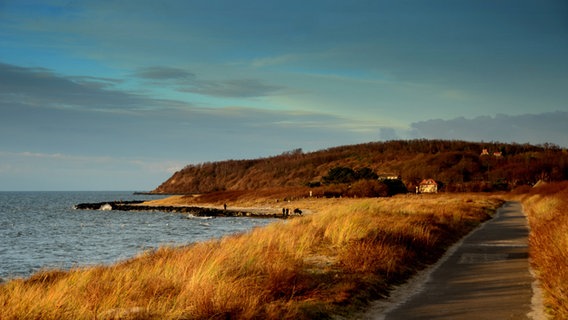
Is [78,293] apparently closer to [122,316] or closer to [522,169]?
[122,316]

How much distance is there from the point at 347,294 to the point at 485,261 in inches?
285

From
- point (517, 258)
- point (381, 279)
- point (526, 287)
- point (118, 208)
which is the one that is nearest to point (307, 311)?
point (381, 279)

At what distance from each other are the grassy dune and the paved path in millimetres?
815

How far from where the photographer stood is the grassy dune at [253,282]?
8406mm

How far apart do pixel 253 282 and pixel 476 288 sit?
4812 millimetres

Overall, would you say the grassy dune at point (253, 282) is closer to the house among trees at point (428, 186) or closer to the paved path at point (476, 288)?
the paved path at point (476, 288)

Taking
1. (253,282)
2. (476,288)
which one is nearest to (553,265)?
(476,288)

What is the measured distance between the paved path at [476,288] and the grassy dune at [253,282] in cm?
82

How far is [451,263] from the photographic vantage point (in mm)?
15914

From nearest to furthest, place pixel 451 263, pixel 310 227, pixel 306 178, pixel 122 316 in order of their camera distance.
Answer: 1. pixel 122 316
2. pixel 451 263
3. pixel 310 227
4. pixel 306 178

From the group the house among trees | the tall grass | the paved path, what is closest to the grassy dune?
the paved path

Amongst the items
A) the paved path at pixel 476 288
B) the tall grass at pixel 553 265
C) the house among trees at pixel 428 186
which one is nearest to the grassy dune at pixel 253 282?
the paved path at pixel 476 288

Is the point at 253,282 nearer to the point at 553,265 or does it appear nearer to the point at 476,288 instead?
the point at 476,288

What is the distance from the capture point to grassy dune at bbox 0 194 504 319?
8406mm
